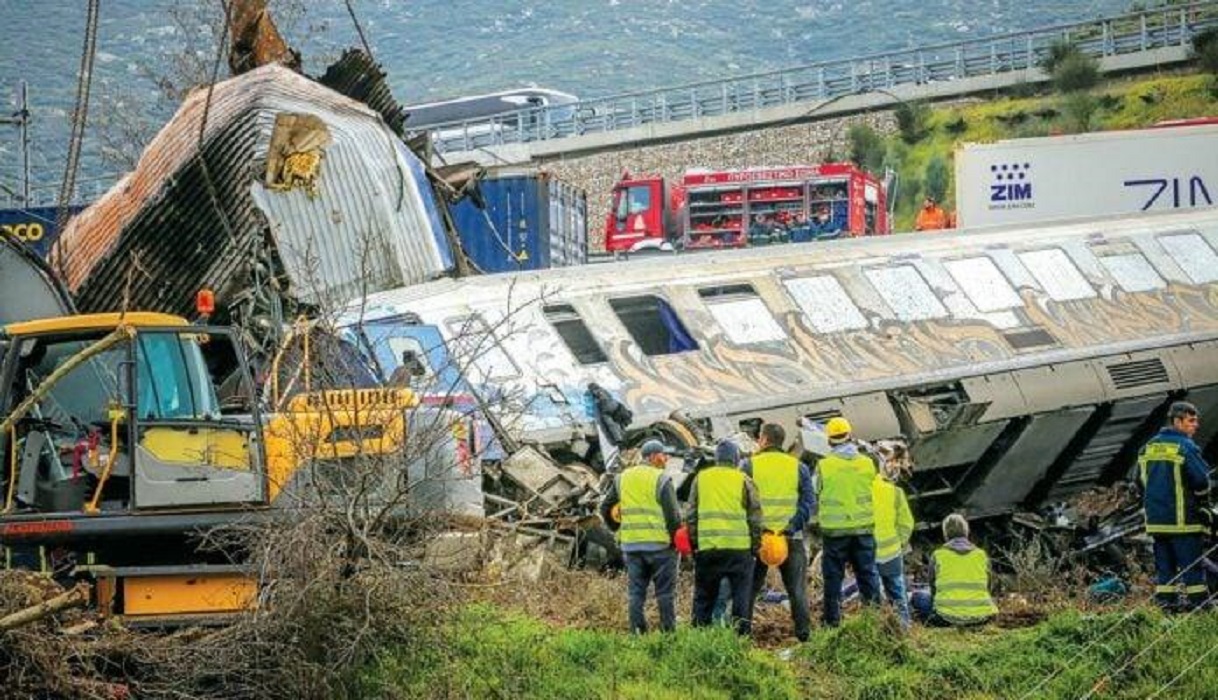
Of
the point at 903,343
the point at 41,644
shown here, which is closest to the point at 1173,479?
the point at 903,343

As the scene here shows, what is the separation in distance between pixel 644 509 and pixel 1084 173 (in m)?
19.3

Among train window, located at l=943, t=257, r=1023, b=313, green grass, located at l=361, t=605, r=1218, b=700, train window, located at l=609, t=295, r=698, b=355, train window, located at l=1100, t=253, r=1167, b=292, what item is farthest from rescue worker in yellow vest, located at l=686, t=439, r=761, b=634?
train window, located at l=1100, t=253, r=1167, b=292

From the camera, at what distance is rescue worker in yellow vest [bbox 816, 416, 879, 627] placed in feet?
50.3

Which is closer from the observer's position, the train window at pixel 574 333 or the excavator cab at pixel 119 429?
the excavator cab at pixel 119 429

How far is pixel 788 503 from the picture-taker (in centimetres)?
1497

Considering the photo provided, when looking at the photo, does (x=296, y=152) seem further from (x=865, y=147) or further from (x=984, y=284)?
(x=865, y=147)

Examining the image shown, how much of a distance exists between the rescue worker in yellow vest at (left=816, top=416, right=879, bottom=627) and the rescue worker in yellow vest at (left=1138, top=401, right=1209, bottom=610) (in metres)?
1.90

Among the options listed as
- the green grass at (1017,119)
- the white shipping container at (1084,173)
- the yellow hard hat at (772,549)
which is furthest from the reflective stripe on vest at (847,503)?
the green grass at (1017,119)

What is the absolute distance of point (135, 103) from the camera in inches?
1828

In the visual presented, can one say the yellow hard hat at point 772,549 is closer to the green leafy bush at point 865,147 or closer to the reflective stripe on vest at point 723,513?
the reflective stripe on vest at point 723,513

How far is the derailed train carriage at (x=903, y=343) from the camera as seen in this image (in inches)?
781

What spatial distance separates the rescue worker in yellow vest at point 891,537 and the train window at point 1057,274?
27.1 feet

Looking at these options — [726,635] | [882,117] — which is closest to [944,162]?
[882,117]

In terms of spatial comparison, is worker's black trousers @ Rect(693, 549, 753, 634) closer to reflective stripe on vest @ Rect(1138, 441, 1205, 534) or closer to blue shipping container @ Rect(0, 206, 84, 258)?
reflective stripe on vest @ Rect(1138, 441, 1205, 534)
